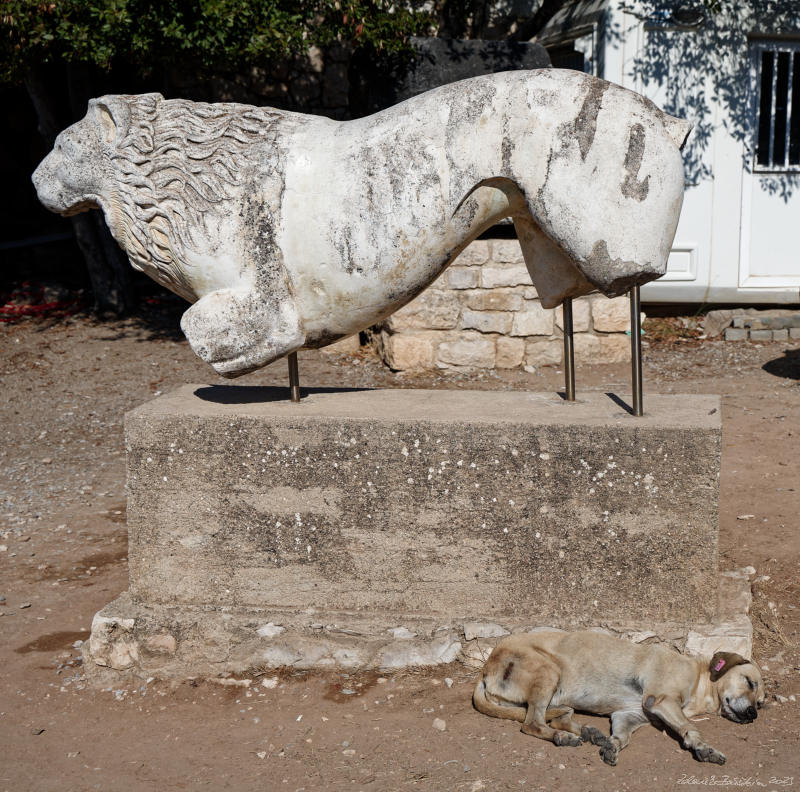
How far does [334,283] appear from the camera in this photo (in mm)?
2984

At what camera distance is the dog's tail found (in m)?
2.89

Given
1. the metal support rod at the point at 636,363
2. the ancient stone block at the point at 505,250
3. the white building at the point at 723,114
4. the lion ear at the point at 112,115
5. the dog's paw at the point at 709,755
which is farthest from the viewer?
the white building at the point at 723,114

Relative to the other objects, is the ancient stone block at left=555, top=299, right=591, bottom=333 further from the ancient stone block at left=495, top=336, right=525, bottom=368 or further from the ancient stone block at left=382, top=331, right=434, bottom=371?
the ancient stone block at left=382, top=331, right=434, bottom=371

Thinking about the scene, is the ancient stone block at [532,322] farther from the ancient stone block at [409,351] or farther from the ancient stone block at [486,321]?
the ancient stone block at [409,351]

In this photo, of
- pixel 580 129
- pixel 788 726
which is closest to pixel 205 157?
pixel 580 129

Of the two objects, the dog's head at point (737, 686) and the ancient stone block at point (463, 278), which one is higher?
the ancient stone block at point (463, 278)

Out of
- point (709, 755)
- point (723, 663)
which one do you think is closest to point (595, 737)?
point (709, 755)

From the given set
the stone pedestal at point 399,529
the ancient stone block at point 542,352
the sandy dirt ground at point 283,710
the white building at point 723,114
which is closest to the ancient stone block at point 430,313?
the ancient stone block at point 542,352

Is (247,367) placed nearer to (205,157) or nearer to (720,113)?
(205,157)

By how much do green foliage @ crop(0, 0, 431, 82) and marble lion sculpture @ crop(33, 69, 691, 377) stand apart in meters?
3.79

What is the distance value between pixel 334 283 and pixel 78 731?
1.60 metres

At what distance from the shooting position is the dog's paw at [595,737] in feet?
9.03

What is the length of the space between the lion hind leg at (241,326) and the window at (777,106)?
6.76 meters

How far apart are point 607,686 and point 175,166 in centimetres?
206
